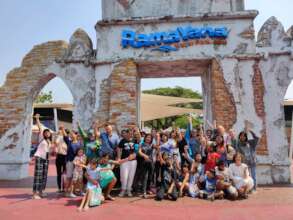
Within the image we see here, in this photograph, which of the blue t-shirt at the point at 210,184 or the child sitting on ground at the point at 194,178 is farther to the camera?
the child sitting on ground at the point at 194,178

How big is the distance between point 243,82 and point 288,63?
1316 millimetres

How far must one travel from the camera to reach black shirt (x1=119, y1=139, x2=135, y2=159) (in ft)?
19.9

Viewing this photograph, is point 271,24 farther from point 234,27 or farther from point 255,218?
point 255,218

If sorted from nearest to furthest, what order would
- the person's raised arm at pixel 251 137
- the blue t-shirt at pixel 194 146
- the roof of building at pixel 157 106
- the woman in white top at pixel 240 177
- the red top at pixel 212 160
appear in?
the woman in white top at pixel 240 177, the red top at pixel 212 160, the blue t-shirt at pixel 194 146, the person's raised arm at pixel 251 137, the roof of building at pixel 157 106

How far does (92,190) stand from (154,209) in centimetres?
120

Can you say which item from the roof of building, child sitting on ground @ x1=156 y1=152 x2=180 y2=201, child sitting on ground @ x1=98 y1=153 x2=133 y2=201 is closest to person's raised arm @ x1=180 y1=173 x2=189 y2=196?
child sitting on ground @ x1=156 y1=152 x2=180 y2=201

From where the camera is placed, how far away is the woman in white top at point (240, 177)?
5840mm

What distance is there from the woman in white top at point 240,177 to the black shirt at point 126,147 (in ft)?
6.92

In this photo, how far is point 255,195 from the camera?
6109mm

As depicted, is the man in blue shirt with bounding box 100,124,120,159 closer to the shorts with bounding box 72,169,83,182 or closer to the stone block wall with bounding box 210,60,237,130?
the shorts with bounding box 72,169,83,182

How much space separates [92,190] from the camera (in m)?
5.36

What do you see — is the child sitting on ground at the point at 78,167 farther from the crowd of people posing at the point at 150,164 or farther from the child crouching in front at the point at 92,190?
the child crouching in front at the point at 92,190

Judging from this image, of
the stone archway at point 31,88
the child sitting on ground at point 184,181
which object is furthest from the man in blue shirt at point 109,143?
the stone archway at point 31,88

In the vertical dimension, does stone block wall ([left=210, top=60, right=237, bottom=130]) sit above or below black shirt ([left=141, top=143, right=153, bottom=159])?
above
